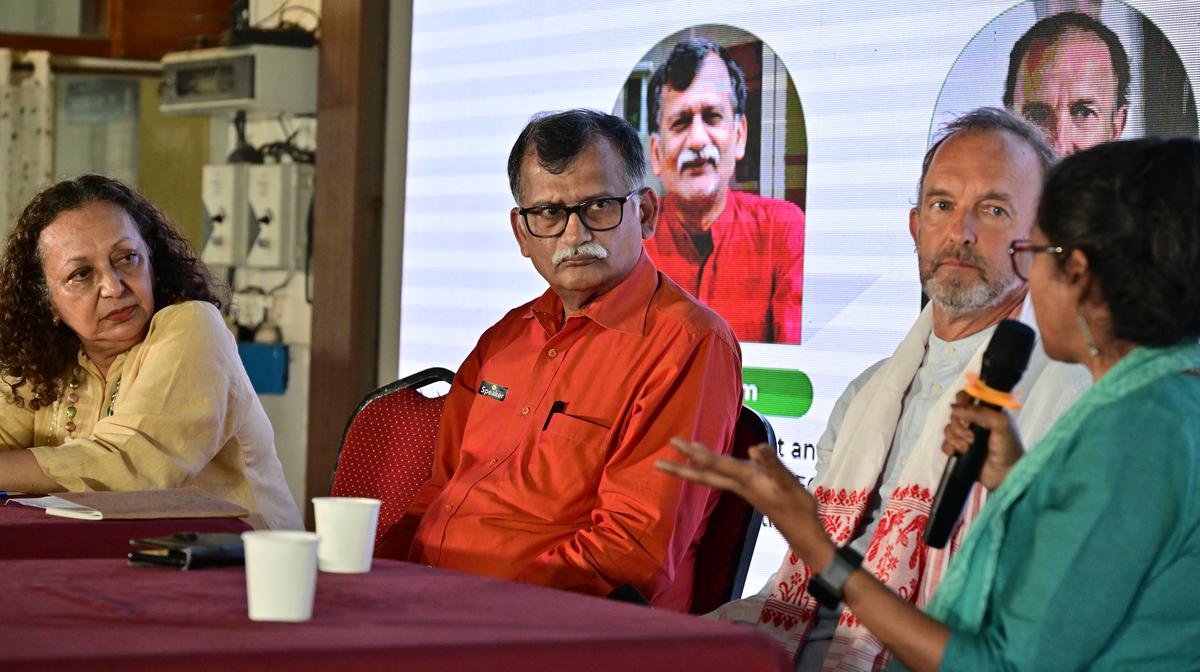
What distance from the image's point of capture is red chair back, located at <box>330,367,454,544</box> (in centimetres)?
270

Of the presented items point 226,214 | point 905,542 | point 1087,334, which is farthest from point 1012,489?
point 226,214

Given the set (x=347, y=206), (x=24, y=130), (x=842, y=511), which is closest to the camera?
(x=842, y=511)

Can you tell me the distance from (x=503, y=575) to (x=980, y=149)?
109cm

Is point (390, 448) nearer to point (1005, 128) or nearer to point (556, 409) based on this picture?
point (556, 409)

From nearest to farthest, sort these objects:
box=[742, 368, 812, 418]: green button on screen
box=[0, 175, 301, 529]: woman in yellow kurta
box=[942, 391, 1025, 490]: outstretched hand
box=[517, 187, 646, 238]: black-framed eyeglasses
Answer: box=[942, 391, 1025, 490]: outstretched hand, box=[517, 187, 646, 238]: black-framed eyeglasses, box=[0, 175, 301, 529]: woman in yellow kurta, box=[742, 368, 812, 418]: green button on screen

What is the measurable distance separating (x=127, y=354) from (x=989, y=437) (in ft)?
6.34

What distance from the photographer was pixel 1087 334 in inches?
A: 61.5

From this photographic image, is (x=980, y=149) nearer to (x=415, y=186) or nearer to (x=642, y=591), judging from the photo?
(x=642, y=591)

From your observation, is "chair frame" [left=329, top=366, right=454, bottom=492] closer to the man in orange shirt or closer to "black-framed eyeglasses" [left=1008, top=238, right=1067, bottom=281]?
the man in orange shirt

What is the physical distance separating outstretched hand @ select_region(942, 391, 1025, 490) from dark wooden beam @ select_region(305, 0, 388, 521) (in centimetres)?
331

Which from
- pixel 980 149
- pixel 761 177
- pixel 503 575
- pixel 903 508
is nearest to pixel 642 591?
pixel 503 575

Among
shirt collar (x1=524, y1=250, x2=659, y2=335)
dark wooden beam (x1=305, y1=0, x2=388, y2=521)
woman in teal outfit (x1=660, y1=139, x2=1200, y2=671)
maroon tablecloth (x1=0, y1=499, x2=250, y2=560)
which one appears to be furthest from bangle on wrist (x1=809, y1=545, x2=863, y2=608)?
dark wooden beam (x1=305, y1=0, x2=388, y2=521)

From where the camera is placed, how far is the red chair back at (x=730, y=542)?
2.31m

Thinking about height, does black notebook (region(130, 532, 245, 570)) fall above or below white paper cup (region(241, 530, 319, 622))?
below
